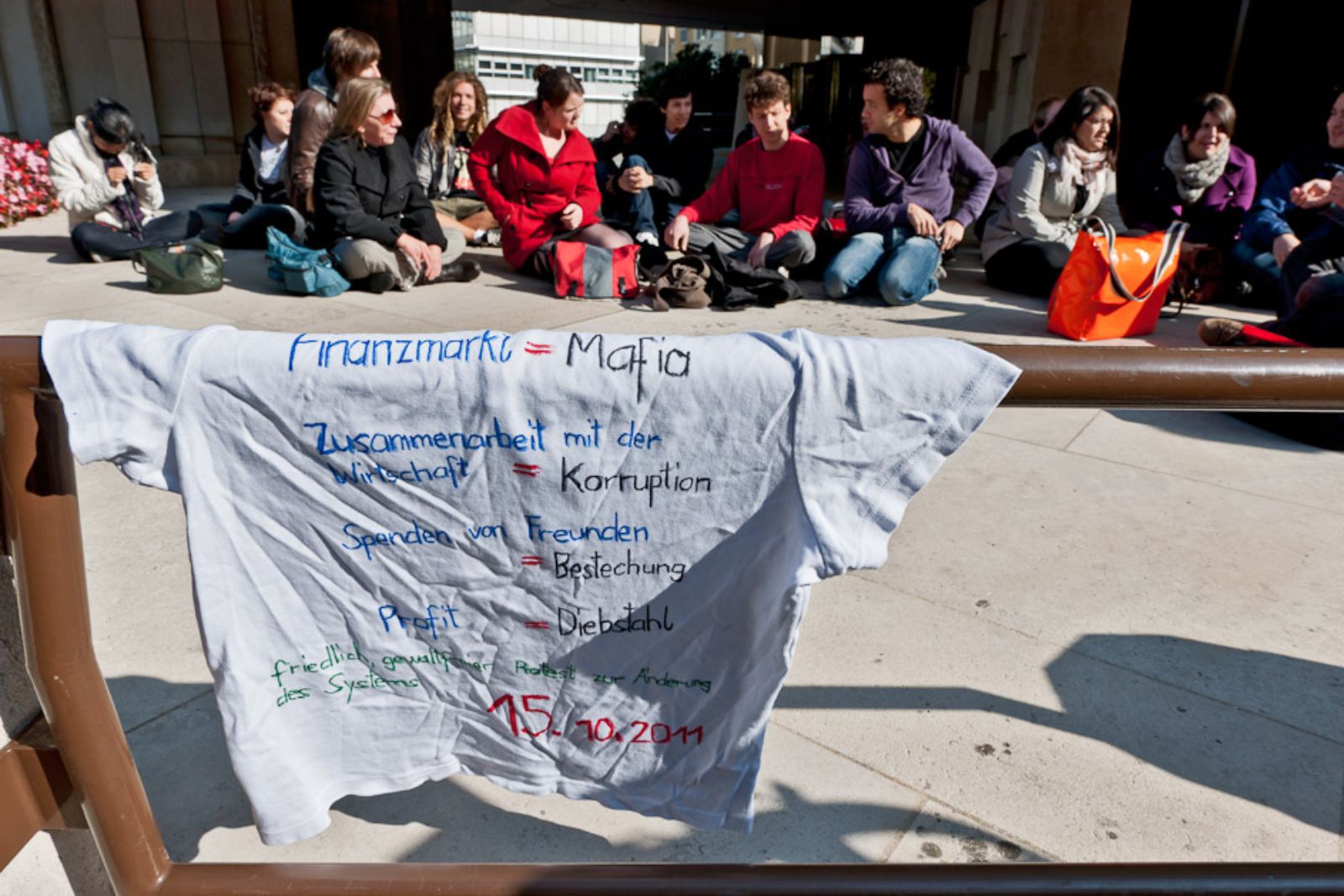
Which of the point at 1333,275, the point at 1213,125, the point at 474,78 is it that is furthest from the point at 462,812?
the point at 474,78

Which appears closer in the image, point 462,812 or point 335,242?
point 462,812

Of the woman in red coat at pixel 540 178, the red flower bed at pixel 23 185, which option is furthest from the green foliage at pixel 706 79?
the woman in red coat at pixel 540 178

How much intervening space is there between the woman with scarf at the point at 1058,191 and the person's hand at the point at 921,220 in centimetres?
69

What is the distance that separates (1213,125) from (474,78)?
5.88 meters

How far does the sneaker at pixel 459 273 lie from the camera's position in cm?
707

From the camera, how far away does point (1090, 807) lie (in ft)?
6.89

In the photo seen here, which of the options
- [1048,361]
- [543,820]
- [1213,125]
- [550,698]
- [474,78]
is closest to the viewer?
[1048,361]

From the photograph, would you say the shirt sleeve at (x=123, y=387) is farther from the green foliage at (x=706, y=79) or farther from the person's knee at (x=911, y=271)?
the green foliage at (x=706, y=79)

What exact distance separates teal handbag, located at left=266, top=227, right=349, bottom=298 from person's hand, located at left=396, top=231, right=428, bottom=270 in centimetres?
46

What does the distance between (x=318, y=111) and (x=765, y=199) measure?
3.22m

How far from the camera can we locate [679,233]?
680cm

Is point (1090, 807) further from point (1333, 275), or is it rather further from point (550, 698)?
point (1333, 275)

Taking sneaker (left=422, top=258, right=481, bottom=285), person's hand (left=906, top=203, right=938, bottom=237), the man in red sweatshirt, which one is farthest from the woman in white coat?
person's hand (left=906, top=203, right=938, bottom=237)

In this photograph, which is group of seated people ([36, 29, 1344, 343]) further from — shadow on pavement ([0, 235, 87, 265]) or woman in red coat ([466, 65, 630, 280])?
shadow on pavement ([0, 235, 87, 265])
